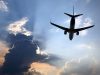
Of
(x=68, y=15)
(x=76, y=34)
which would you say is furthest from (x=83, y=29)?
(x=68, y=15)

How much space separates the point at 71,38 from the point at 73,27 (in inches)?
409

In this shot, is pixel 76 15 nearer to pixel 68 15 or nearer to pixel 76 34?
pixel 68 15

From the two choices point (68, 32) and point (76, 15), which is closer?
point (76, 15)

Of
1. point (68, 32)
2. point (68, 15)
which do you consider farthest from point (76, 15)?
point (68, 32)

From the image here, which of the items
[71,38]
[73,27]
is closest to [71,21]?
[73,27]

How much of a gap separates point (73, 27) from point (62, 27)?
5.70 m

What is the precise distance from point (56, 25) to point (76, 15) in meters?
11.6

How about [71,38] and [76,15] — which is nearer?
[76,15]

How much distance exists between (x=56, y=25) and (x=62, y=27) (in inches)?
138

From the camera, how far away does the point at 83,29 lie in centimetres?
12112

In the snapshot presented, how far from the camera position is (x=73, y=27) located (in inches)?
4678

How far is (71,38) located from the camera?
127562 mm

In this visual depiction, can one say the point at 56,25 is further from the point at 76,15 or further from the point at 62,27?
the point at 76,15

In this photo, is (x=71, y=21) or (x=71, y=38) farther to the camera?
→ (x=71, y=38)
